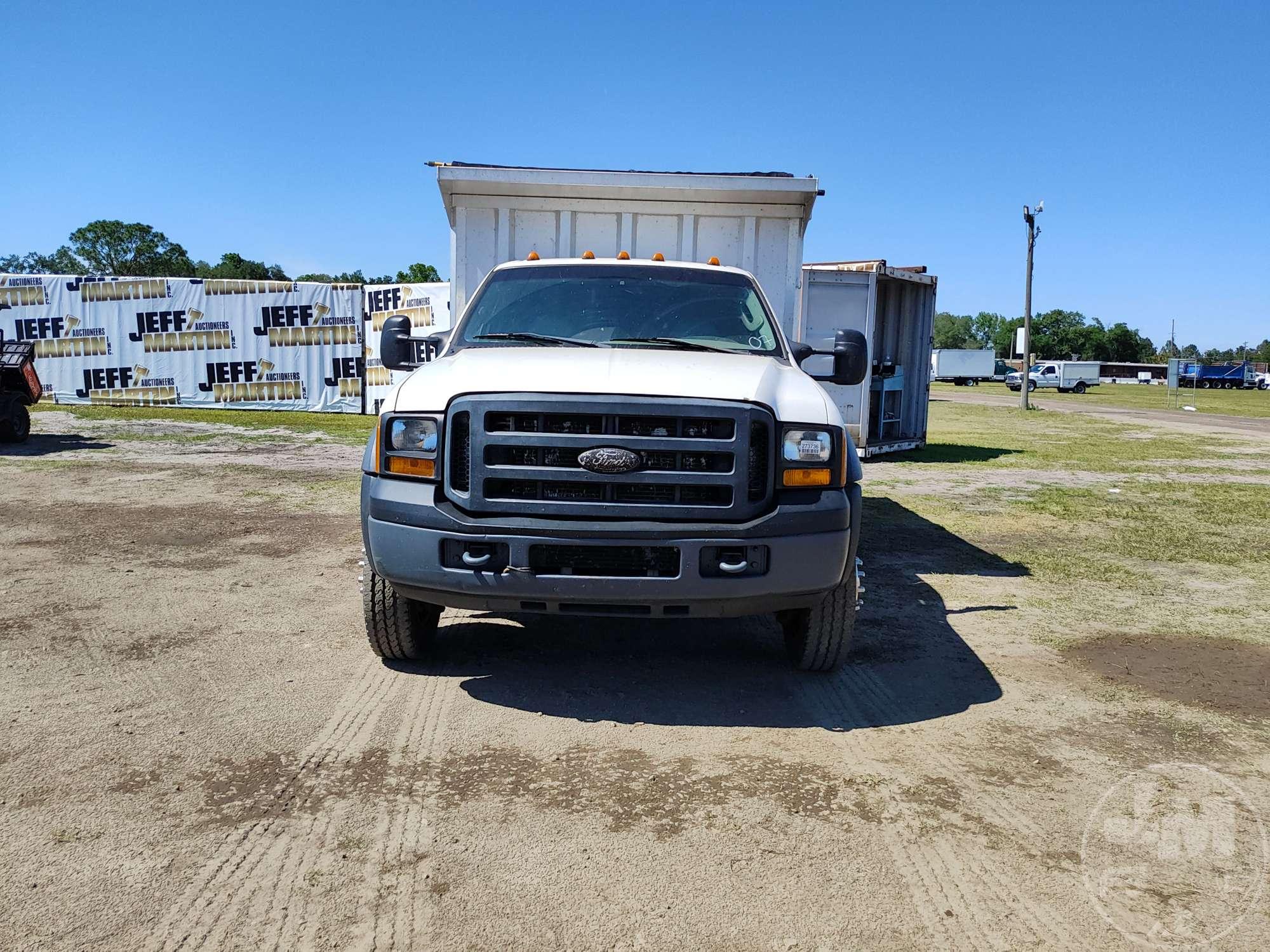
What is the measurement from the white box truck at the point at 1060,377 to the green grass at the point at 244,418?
151 ft

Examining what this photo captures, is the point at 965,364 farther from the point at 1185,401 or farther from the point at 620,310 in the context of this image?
the point at 620,310

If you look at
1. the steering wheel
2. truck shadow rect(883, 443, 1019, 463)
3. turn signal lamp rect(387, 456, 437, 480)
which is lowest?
truck shadow rect(883, 443, 1019, 463)

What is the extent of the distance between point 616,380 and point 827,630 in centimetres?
156

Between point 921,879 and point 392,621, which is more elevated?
point 392,621

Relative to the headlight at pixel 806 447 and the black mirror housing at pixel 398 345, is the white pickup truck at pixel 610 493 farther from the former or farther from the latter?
the black mirror housing at pixel 398 345

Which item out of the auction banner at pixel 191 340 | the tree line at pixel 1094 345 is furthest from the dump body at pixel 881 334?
the tree line at pixel 1094 345

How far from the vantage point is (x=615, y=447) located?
13.6ft

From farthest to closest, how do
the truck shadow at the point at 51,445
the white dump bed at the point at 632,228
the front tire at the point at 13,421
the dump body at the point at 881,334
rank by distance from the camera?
the front tire at the point at 13,421
the dump body at the point at 881,334
the truck shadow at the point at 51,445
the white dump bed at the point at 632,228

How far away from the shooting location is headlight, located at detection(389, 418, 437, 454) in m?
4.30

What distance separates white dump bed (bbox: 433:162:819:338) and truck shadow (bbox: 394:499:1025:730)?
95.9 inches

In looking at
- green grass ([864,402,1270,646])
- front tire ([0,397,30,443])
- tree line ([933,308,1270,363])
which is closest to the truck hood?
green grass ([864,402,1270,646])

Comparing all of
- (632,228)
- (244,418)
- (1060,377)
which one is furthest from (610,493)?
(1060,377)

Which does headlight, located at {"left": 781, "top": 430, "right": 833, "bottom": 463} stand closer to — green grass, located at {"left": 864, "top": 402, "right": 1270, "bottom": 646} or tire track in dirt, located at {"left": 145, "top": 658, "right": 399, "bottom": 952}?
tire track in dirt, located at {"left": 145, "top": 658, "right": 399, "bottom": 952}

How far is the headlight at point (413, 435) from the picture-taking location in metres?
4.30
